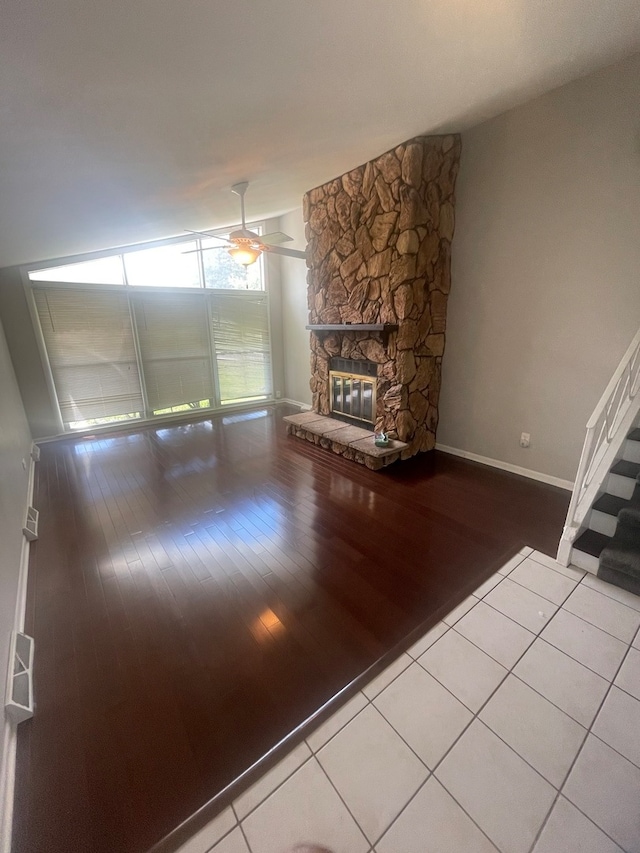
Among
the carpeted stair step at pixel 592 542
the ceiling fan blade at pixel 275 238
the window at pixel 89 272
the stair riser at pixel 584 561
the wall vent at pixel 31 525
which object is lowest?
the wall vent at pixel 31 525

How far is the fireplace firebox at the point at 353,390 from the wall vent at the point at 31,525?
3391mm

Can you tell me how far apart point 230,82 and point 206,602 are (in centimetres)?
260

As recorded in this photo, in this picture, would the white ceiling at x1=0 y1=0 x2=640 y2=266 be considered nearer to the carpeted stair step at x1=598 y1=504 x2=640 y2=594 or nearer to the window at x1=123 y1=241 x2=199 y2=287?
the window at x1=123 y1=241 x2=199 y2=287

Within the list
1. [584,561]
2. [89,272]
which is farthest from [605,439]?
[89,272]

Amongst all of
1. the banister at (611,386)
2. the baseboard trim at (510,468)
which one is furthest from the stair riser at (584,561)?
the baseboard trim at (510,468)

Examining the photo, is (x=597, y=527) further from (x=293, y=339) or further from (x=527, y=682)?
(x=293, y=339)

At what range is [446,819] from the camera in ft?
3.52

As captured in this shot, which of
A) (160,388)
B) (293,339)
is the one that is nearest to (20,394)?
(160,388)

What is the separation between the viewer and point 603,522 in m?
2.21

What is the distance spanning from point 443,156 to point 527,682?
423 centimetres

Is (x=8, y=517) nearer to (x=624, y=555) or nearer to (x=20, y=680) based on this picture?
(x=20, y=680)

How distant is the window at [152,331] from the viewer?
470 cm

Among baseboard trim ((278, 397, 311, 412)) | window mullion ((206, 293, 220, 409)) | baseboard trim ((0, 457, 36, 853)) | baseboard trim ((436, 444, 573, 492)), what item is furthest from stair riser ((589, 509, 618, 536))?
window mullion ((206, 293, 220, 409))

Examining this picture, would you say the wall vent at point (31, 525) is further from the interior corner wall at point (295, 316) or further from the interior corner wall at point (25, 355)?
the interior corner wall at point (295, 316)
